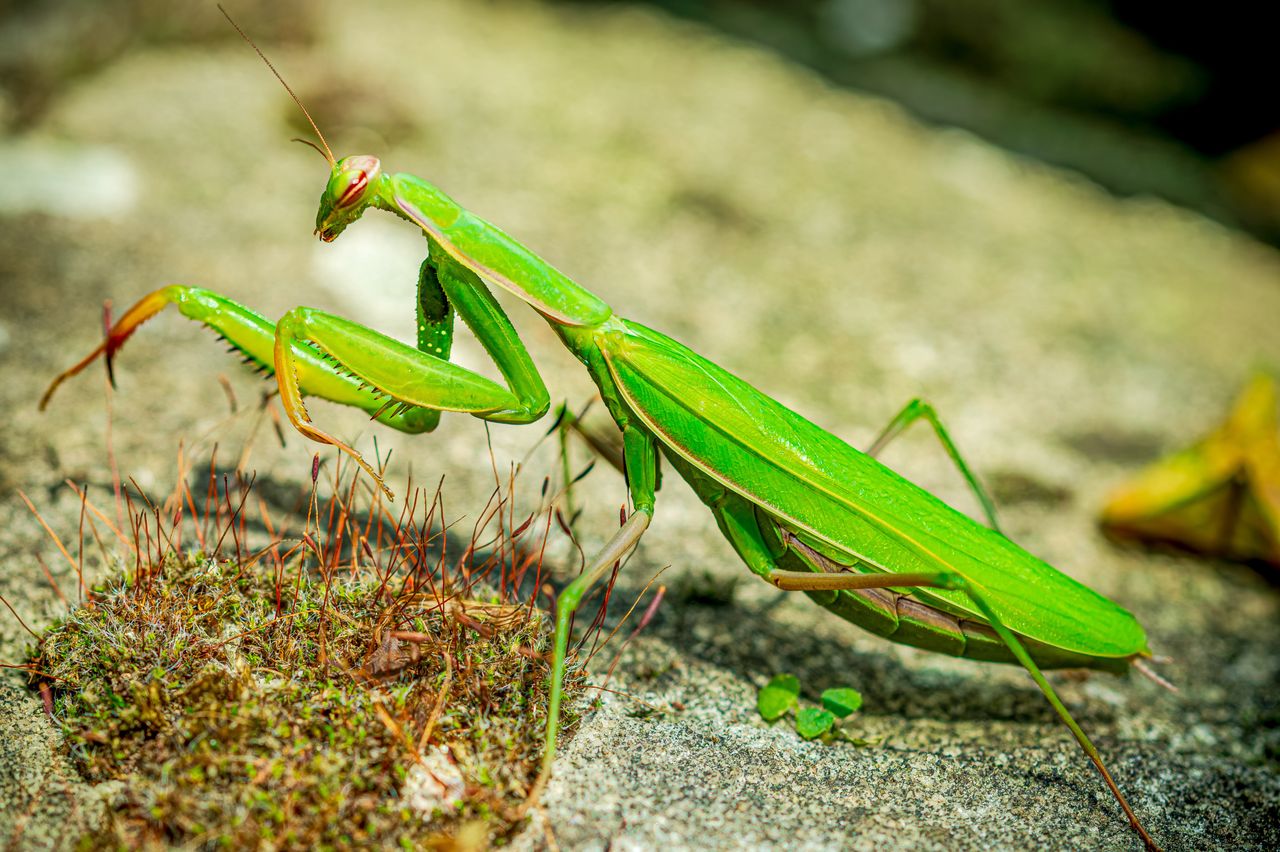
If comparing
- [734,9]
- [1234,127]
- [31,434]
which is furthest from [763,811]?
[1234,127]

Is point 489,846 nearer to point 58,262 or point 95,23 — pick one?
point 58,262

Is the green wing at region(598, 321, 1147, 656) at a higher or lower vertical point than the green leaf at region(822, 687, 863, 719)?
higher

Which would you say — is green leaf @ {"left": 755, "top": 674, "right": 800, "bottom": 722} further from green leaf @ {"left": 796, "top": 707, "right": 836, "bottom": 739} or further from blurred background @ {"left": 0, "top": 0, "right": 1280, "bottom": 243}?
blurred background @ {"left": 0, "top": 0, "right": 1280, "bottom": 243}

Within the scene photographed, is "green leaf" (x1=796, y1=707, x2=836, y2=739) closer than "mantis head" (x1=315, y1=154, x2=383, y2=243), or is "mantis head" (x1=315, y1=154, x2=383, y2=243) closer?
"mantis head" (x1=315, y1=154, x2=383, y2=243)

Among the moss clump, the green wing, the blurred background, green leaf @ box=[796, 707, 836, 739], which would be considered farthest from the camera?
the blurred background

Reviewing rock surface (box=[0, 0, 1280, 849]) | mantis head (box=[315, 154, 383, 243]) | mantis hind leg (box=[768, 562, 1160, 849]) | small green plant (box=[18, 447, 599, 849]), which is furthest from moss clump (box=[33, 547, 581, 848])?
mantis head (box=[315, 154, 383, 243])

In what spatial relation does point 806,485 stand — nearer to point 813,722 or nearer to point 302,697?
point 813,722

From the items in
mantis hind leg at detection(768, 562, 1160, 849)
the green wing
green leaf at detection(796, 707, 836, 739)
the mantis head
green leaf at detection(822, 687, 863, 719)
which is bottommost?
green leaf at detection(796, 707, 836, 739)
